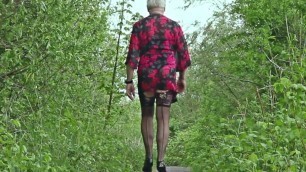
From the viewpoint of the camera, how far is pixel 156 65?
7.91m

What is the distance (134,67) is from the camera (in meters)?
8.10

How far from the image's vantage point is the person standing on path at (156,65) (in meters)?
7.90

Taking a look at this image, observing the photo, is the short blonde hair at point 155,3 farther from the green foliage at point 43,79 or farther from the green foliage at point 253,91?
the green foliage at point 253,91

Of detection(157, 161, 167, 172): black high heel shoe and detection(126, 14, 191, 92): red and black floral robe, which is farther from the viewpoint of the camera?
detection(126, 14, 191, 92): red and black floral robe

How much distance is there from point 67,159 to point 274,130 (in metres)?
2.28

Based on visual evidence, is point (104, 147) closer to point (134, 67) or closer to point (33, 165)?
point (134, 67)

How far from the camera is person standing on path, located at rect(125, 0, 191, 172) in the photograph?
25.9ft

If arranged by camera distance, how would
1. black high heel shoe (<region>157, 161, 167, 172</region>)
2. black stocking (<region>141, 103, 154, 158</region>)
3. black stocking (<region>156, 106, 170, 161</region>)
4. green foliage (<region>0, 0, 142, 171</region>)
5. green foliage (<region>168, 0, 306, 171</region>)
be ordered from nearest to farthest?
green foliage (<region>168, 0, 306, 171</region>)
green foliage (<region>0, 0, 142, 171</region>)
black high heel shoe (<region>157, 161, 167, 172</region>)
black stocking (<region>156, 106, 170, 161</region>)
black stocking (<region>141, 103, 154, 158</region>)

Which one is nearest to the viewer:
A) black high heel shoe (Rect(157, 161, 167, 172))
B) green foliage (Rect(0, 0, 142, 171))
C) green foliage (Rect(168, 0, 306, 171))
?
green foliage (Rect(168, 0, 306, 171))

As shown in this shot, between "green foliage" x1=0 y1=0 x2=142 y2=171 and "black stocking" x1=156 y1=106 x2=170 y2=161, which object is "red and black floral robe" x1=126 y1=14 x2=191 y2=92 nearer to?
"black stocking" x1=156 y1=106 x2=170 y2=161

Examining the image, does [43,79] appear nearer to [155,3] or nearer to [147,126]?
[147,126]

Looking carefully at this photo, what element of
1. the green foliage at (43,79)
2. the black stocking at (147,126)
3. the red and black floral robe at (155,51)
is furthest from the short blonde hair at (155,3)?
the black stocking at (147,126)

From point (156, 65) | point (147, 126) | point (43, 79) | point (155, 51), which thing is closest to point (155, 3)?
point (155, 51)

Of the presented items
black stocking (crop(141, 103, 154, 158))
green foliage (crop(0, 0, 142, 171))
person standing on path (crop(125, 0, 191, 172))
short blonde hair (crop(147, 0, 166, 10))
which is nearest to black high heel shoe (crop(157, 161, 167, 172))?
person standing on path (crop(125, 0, 191, 172))
